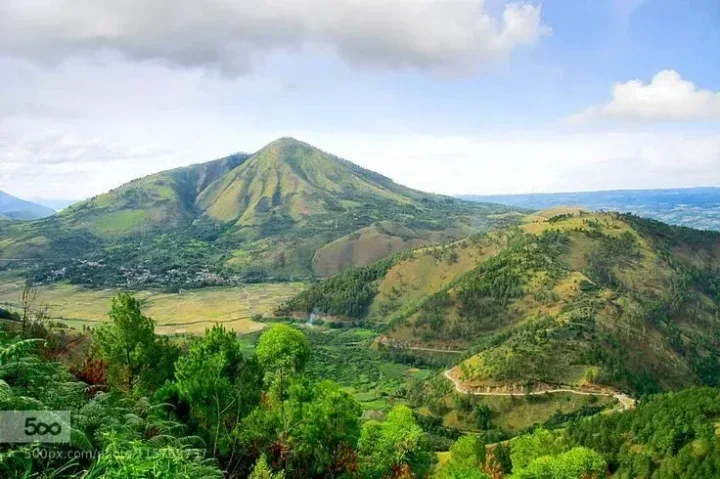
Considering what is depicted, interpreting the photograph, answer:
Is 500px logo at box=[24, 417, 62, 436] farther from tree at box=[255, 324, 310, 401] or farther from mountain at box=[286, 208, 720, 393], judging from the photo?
mountain at box=[286, 208, 720, 393]

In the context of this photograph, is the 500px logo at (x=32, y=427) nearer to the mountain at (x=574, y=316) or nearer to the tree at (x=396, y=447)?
the tree at (x=396, y=447)

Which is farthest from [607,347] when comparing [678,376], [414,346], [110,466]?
[110,466]

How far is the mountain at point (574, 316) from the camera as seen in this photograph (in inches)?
4520

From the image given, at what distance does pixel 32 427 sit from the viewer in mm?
11727

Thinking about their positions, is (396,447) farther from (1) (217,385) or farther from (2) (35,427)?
(2) (35,427)

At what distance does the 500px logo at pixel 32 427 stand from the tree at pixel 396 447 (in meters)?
30.0

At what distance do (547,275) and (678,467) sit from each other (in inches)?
3936

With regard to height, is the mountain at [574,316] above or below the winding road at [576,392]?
above

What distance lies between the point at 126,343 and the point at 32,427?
23.6 m

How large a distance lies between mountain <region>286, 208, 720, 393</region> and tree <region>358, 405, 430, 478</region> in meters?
69.5

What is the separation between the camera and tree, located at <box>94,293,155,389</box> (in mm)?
33594

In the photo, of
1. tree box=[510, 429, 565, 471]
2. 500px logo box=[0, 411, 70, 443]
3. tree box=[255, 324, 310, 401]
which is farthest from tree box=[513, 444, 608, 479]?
500px logo box=[0, 411, 70, 443]

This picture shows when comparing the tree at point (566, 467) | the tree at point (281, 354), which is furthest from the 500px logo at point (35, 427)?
the tree at point (566, 467)

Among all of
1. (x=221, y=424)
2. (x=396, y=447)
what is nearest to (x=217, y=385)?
(x=221, y=424)
